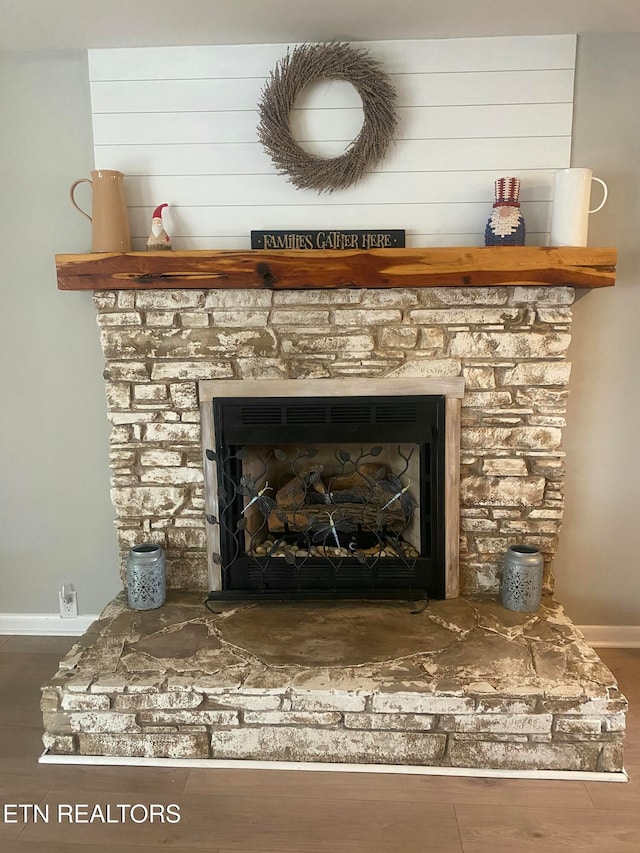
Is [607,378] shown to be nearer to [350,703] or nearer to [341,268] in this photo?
[341,268]

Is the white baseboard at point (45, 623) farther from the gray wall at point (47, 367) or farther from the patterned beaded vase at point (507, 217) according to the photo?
the patterned beaded vase at point (507, 217)

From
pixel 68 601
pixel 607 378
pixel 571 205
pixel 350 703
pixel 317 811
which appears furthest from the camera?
pixel 68 601

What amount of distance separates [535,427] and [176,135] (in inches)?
66.8

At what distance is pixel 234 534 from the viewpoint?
8.20 ft

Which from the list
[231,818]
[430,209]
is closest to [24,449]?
[231,818]

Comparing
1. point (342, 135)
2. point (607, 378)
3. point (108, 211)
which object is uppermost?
point (342, 135)

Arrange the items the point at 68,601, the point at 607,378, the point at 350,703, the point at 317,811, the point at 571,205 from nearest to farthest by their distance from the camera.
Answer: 1. the point at 317,811
2. the point at 350,703
3. the point at 571,205
4. the point at 607,378
5. the point at 68,601

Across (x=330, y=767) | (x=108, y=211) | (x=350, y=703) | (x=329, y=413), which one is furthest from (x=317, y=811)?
(x=108, y=211)

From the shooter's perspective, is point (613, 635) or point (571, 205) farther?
point (613, 635)

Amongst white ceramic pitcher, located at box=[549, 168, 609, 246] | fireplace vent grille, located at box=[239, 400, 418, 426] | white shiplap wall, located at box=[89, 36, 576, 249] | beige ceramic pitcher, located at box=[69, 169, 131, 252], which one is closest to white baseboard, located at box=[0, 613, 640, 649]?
fireplace vent grille, located at box=[239, 400, 418, 426]

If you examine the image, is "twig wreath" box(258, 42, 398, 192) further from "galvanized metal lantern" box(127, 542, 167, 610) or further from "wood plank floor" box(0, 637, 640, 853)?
"wood plank floor" box(0, 637, 640, 853)

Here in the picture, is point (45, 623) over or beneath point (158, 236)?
beneath

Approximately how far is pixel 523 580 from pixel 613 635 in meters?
0.64

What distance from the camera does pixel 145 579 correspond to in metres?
2.42
